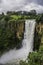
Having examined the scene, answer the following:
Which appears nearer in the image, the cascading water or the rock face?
the rock face

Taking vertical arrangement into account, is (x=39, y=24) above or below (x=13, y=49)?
above

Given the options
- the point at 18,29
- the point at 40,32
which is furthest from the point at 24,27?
the point at 40,32

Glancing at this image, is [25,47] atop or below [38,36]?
below

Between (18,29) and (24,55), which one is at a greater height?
(18,29)

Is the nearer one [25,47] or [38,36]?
[38,36]

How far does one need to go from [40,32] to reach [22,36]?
3.35 meters

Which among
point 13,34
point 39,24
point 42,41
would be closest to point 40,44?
point 42,41

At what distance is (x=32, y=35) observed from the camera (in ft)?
113

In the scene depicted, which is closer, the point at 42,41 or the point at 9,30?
the point at 42,41

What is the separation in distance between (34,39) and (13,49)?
358 centimetres

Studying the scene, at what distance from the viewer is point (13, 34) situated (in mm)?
36281

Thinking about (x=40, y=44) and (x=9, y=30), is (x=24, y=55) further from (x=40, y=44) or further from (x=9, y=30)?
(x=9, y=30)

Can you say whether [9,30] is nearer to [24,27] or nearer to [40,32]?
[24,27]

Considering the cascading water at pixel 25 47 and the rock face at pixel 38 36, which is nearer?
the rock face at pixel 38 36
